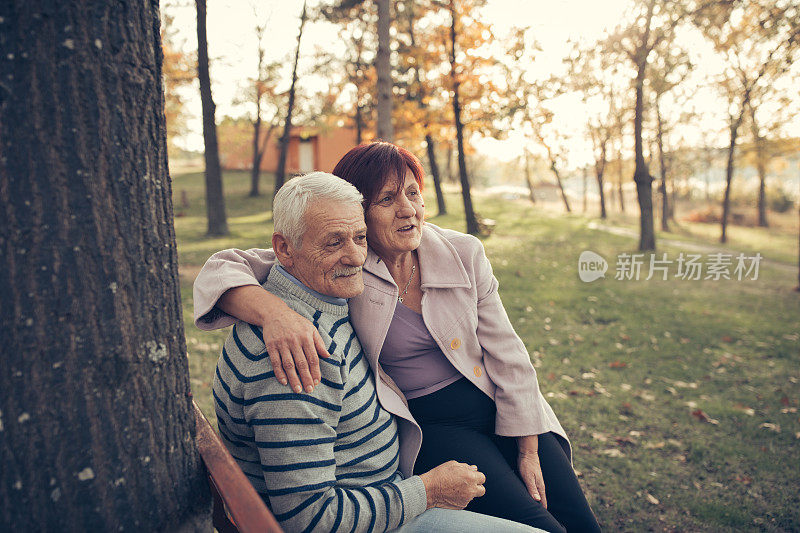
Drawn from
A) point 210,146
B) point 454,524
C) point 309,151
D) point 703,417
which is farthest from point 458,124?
point 309,151

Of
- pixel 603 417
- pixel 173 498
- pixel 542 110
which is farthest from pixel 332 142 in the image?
pixel 173 498

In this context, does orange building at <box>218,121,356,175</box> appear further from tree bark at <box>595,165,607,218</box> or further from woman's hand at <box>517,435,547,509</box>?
woman's hand at <box>517,435,547,509</box>

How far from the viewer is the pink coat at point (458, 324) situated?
2092mm

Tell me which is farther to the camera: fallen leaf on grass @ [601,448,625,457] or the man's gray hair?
fallen leaf on grass @ [601,448,625,457]

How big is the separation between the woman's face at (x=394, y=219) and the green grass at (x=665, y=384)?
96.9 inches

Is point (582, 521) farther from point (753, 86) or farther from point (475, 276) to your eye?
point (753, 86)

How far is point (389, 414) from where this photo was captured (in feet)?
6.64

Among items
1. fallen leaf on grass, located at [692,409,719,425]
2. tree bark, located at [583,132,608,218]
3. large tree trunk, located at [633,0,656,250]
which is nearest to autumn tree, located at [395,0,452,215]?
large tree trunk, located at [633,0,656,250]

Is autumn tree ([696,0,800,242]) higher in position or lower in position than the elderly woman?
higher

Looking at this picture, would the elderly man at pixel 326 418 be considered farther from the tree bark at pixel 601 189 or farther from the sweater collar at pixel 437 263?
the tree bark at pixel 601 189

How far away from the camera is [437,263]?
247cm

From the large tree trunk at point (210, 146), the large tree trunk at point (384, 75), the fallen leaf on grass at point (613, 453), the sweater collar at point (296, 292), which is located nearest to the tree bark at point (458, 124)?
the large tree trunk at point (384, 75)

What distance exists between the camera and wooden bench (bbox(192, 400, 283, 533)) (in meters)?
1.34

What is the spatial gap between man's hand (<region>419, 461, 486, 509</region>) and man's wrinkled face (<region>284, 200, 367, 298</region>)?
74cm
